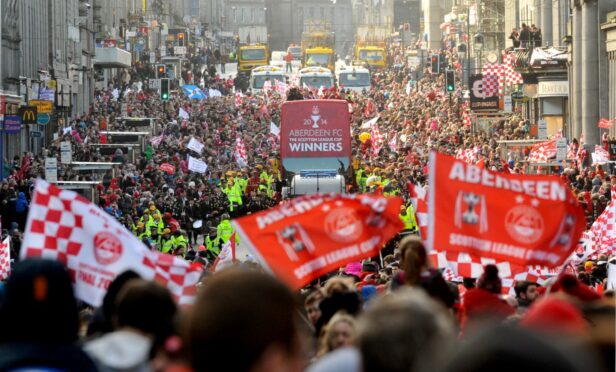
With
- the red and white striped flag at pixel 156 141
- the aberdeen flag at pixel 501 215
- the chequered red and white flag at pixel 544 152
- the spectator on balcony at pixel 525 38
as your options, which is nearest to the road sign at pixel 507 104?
the spectator on balcony at pixel 525 38

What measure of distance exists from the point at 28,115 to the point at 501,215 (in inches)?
1573

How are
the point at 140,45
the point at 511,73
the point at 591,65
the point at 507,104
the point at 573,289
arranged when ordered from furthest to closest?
the point at 140,45 < the point at 507,104 < the point at 511,73 < the point at 591,65 < the point at 573,289

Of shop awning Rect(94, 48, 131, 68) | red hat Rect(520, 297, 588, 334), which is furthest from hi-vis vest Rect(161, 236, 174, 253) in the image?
shop awning Rect(94, 48, 131, 68)

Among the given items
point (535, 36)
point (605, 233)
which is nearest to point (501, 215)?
point (605, 233)

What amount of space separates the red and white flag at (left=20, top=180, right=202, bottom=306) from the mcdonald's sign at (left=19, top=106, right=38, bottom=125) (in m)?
39.2

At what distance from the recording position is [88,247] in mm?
9539

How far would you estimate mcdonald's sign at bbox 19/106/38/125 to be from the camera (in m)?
48.6

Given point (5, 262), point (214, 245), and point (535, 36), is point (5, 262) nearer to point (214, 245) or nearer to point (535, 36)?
point (214, 245)

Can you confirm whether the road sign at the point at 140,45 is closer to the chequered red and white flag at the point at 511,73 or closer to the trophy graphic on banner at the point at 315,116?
the chequered red and white flag at the point at 511,73

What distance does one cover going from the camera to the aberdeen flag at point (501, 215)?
9789 millimetres

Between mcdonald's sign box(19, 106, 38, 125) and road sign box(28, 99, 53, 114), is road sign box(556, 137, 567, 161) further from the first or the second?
road sign box(28, 99, 53, 114)

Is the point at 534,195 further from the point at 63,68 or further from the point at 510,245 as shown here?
the point at 63,68

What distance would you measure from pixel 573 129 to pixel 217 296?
50861mm

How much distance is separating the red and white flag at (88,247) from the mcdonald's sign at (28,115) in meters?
39.2
